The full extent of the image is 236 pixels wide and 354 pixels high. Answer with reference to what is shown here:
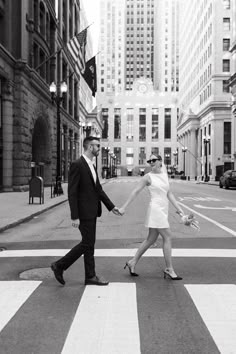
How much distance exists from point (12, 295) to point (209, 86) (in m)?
92.4

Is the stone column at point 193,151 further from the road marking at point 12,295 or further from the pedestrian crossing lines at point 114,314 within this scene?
the pedestrian crossing lines at point 114,314

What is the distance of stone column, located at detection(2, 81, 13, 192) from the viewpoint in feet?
95.6

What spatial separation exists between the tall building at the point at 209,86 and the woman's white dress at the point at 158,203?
6710 centimetres

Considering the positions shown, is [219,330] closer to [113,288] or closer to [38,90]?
[113,288]

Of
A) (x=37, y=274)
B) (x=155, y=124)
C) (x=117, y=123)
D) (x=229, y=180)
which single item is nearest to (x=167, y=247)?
(x=37, y=274)

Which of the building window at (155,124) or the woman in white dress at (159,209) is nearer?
the woman in white dress at (159,209)

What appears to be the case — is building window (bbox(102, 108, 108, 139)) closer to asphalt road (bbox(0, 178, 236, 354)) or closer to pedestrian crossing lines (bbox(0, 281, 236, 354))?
asphalt road (bbox(0, 178, 236, 354))

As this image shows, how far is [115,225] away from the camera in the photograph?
13.2 metres

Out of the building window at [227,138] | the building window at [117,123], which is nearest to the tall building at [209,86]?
the building window at [227,138]

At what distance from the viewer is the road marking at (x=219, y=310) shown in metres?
4.12

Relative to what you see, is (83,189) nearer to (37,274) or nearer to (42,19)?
(37,274)

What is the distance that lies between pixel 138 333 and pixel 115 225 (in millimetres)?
9000

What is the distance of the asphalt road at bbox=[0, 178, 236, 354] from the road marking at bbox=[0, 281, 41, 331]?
0.04 ft

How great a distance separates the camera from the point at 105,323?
4516 millimetres
